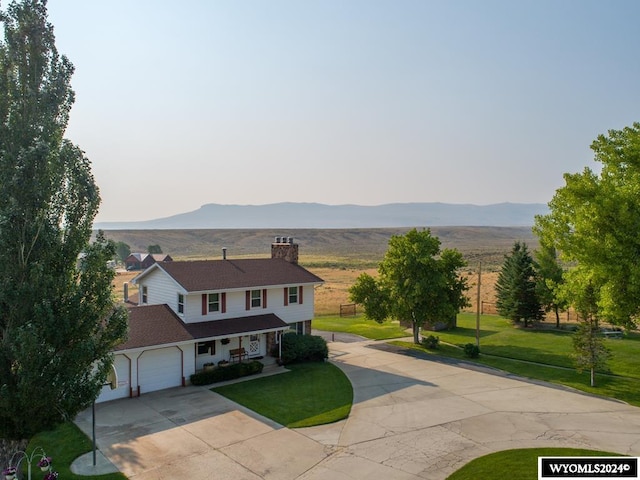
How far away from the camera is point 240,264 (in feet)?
102

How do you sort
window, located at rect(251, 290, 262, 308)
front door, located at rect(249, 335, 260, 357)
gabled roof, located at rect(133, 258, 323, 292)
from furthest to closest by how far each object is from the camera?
1. window, located at rect(251, 290, 262, 308)
2. front door, located at rect(249, 335, 260, 357)
3. gabled roof, located at rect(133, 258, 323, 292)

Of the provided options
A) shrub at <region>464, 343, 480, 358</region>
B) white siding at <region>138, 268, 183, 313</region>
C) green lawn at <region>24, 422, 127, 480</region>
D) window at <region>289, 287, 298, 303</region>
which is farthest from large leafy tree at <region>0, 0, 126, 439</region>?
shrub at <region>464, 343, 480, 358</region>

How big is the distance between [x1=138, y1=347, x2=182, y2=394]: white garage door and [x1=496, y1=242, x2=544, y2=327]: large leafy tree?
29.8m

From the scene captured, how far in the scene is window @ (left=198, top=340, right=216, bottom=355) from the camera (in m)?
25.6

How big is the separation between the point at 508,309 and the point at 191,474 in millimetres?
34272

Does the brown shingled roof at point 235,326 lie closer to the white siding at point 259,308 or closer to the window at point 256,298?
the white siding at point 259,308

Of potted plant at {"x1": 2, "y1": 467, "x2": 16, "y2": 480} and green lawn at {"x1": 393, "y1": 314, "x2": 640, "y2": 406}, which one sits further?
green lawn at {"x1": 393, "y1": 314, "x2": 640, "y2": 406}

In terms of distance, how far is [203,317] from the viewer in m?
26.2

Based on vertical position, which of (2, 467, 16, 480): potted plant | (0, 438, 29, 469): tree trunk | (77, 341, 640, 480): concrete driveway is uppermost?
(0, 438, 29, 469): tree trunk

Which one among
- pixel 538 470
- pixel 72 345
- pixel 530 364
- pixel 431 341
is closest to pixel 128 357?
pixel 72 345

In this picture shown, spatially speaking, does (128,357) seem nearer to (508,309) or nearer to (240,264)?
(240,264)

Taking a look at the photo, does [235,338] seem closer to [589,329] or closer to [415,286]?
[415,286]

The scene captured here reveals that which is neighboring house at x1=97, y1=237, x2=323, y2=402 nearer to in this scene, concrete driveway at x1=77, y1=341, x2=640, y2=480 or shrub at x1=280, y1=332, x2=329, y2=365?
shrub at x1=280, y1=332, x2=329, y2=365

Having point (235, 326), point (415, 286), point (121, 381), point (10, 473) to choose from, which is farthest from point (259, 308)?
point (10, 473)
